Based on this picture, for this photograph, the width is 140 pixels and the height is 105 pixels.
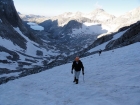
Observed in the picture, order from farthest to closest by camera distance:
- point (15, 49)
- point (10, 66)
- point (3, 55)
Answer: point (15, 49)
point (3, 55)
point (10, 66)

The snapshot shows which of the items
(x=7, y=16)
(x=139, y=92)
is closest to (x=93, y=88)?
(x=139, y=92)

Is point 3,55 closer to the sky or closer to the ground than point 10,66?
closer to the sky

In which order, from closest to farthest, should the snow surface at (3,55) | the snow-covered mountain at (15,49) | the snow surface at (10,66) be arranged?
the snow surface at (10,66)
the snow-covered mountain at (15,49)
the snow surface at (3,55)

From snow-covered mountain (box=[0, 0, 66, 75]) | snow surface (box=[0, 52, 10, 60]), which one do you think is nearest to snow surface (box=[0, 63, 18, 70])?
snow-covered mountain (box=[0, 0, 66, 75])

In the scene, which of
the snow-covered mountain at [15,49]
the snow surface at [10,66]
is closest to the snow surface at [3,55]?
the snow-covered mountain at [15,49]

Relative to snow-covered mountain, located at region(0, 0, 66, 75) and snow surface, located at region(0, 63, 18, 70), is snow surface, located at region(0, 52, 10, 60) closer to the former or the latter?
snow-covered mountain, located at region(0, 0, 66, 75)

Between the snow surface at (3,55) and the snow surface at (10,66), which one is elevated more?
the snow surface at (3,55)

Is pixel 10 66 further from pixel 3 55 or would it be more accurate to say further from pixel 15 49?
pixel 15 49

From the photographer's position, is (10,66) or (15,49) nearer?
(10,66)

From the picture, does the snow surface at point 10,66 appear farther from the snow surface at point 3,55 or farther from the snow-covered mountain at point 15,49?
the snow surface at point 3,55

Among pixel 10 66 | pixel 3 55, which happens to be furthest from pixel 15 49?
pixel 10 66

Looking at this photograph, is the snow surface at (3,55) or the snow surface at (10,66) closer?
the snow surface at (10,66)

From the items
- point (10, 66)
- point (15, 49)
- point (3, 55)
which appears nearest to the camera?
point (10, 66)

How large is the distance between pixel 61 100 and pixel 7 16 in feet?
526
